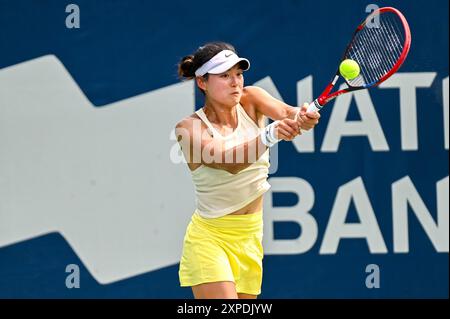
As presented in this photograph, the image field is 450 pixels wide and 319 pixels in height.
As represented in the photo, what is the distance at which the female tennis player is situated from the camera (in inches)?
175

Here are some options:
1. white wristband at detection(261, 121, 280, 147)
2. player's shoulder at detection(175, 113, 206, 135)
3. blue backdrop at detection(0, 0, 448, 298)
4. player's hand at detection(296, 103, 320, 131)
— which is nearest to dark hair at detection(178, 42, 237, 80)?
player's shoulder at detection(175, 113, 206, 135)

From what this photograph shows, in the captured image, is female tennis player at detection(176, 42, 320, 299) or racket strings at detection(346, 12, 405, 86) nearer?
female tennis player at detection(176, 42, 320, 299)

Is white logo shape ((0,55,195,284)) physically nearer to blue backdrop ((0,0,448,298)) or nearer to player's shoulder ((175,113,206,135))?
blue backdrop ((0,0,448,298))

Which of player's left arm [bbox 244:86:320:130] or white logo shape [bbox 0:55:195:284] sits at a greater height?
player's left arm [bbox 244:86:320:130]

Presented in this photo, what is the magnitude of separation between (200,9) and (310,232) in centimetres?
129

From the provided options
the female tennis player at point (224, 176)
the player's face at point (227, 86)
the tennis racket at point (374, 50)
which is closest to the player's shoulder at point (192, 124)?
the female tennis player at point (224, 176)

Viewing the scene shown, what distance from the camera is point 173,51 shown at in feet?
18.7

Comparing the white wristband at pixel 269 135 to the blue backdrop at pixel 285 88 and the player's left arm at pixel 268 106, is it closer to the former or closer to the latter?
the player's left arm at pixel 268 106

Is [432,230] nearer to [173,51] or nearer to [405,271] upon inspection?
[405,271]

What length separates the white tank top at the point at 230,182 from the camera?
4.52 m

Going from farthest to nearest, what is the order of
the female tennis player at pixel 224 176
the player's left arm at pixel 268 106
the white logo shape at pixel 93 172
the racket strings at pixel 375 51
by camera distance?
1. the white logo shape at pixel 93 172
2. the racket strings at pixel 375 51
3. the player's left arm at pixel 268 106
4. the female tennis player at pixel 224 176

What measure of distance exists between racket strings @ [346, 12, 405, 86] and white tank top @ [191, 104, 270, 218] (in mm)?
495

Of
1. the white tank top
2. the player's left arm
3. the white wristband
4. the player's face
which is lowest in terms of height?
the white tank top

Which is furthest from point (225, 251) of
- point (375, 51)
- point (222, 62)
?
point (375, 51)
